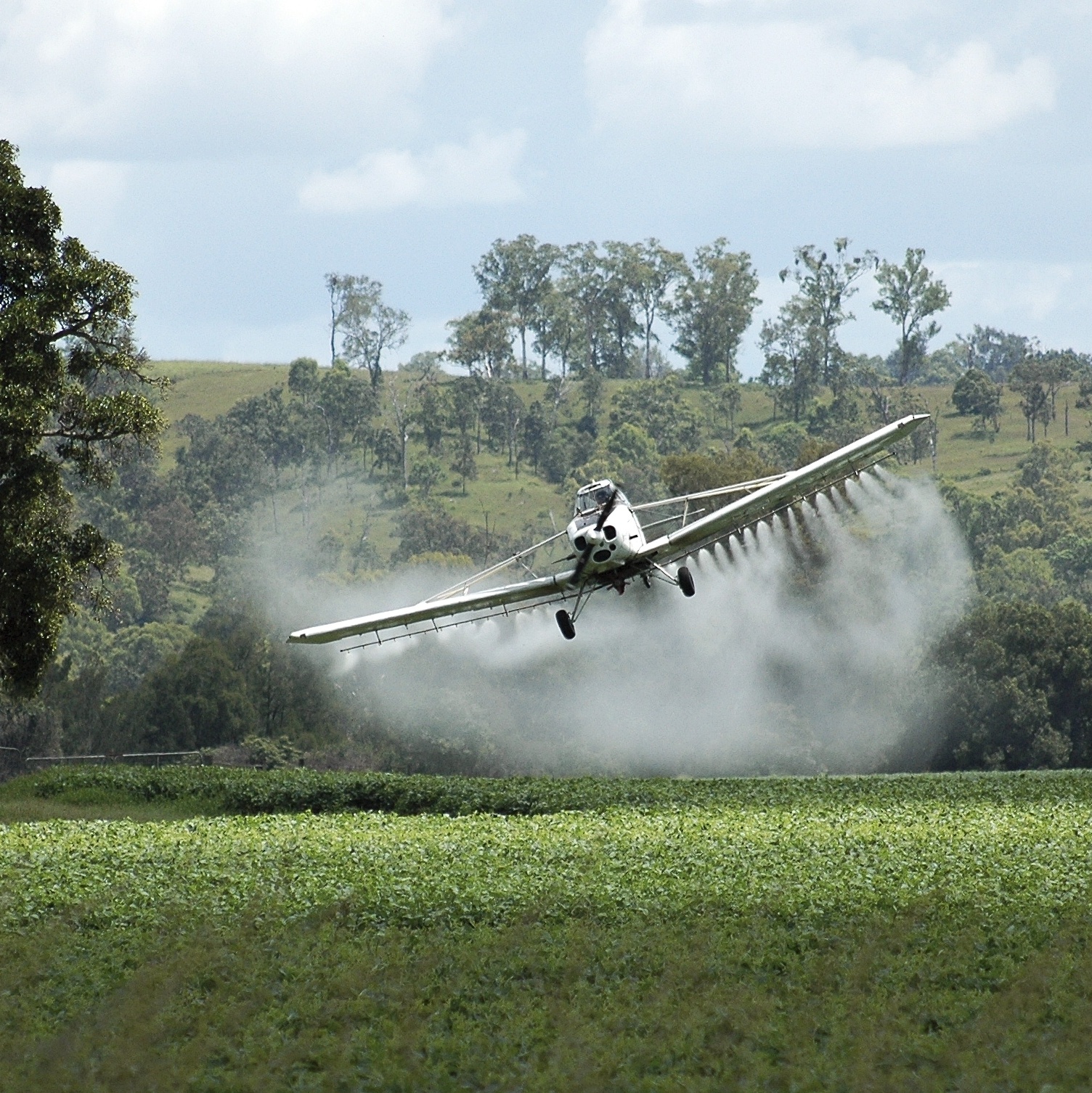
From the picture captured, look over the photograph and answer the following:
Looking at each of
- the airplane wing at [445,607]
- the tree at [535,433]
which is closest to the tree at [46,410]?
the airplane wing at [445,607]

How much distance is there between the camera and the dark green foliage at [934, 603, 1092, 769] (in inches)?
2960

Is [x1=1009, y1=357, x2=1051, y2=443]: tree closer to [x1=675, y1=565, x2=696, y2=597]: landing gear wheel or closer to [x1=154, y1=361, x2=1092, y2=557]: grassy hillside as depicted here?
[x1=154, y1=361, x2=1092, y2=557]: grassy hillside

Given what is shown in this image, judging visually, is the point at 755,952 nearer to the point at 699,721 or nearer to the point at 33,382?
the point at 33,382

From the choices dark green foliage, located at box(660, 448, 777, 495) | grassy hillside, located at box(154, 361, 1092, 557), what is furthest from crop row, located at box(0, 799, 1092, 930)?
grassy hillside, located at box(154, 361, 1092, 557)

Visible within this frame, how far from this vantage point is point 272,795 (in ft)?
135

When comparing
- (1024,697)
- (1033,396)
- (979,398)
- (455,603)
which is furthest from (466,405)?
(455,603)

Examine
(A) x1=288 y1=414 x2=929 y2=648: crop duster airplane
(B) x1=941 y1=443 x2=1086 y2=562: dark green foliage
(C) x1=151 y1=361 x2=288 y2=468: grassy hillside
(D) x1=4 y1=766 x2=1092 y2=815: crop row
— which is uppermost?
(C) x1=151 y1=361 x2=288 y2=468: grassy hillside

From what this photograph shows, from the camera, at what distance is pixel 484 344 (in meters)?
170

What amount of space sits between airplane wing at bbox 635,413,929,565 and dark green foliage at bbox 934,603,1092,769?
37.9m

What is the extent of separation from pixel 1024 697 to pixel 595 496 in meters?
45.2

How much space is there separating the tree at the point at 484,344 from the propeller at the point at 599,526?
130821 mm

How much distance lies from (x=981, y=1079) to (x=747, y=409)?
163 meters

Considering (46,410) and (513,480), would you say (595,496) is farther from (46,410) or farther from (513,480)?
(513,480)

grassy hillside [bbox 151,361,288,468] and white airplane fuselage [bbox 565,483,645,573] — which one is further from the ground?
grassy hillside [bbox 151,361,288,468]
